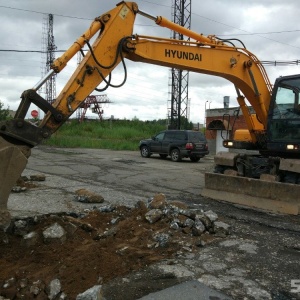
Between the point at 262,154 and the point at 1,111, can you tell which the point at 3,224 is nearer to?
the point at 262,154

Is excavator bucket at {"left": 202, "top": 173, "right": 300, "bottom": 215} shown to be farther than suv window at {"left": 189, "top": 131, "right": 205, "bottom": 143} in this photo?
No

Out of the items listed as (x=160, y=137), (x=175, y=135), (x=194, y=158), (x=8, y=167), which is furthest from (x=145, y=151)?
(x=8, y=167)

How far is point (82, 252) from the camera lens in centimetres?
555

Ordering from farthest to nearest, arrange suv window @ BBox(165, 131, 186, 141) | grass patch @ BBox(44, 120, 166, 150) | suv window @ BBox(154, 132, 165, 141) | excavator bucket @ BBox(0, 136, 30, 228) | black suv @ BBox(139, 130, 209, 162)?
grass patch @ BBox(44, 120, 166, 150), suv window @ BBox(154, 132, 165, 141), suv window @ BBox(165, 131, 186, 141), black suv @ BBox(139, 130, 209, 162), excavator bucket @ BBox(0, 136, 30, 228)

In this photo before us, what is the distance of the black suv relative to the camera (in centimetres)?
2336

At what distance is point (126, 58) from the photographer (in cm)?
798

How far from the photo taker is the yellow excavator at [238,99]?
19.4 ft

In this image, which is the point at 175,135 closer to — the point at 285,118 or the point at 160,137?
the point at 160,137

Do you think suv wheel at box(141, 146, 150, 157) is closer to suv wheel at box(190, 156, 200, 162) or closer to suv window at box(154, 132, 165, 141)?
suv window at box(154, 132, 165, 141)

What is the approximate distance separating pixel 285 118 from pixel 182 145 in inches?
547

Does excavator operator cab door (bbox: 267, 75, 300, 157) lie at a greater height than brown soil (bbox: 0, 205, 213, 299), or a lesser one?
greater

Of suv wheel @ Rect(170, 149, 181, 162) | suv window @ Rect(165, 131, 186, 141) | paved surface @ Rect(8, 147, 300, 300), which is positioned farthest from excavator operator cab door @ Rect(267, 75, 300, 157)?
suv window @ Rect(165, 131, 186, 141)

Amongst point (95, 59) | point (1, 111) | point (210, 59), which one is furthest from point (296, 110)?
point (1, 111)

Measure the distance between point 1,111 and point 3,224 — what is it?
33816mm
